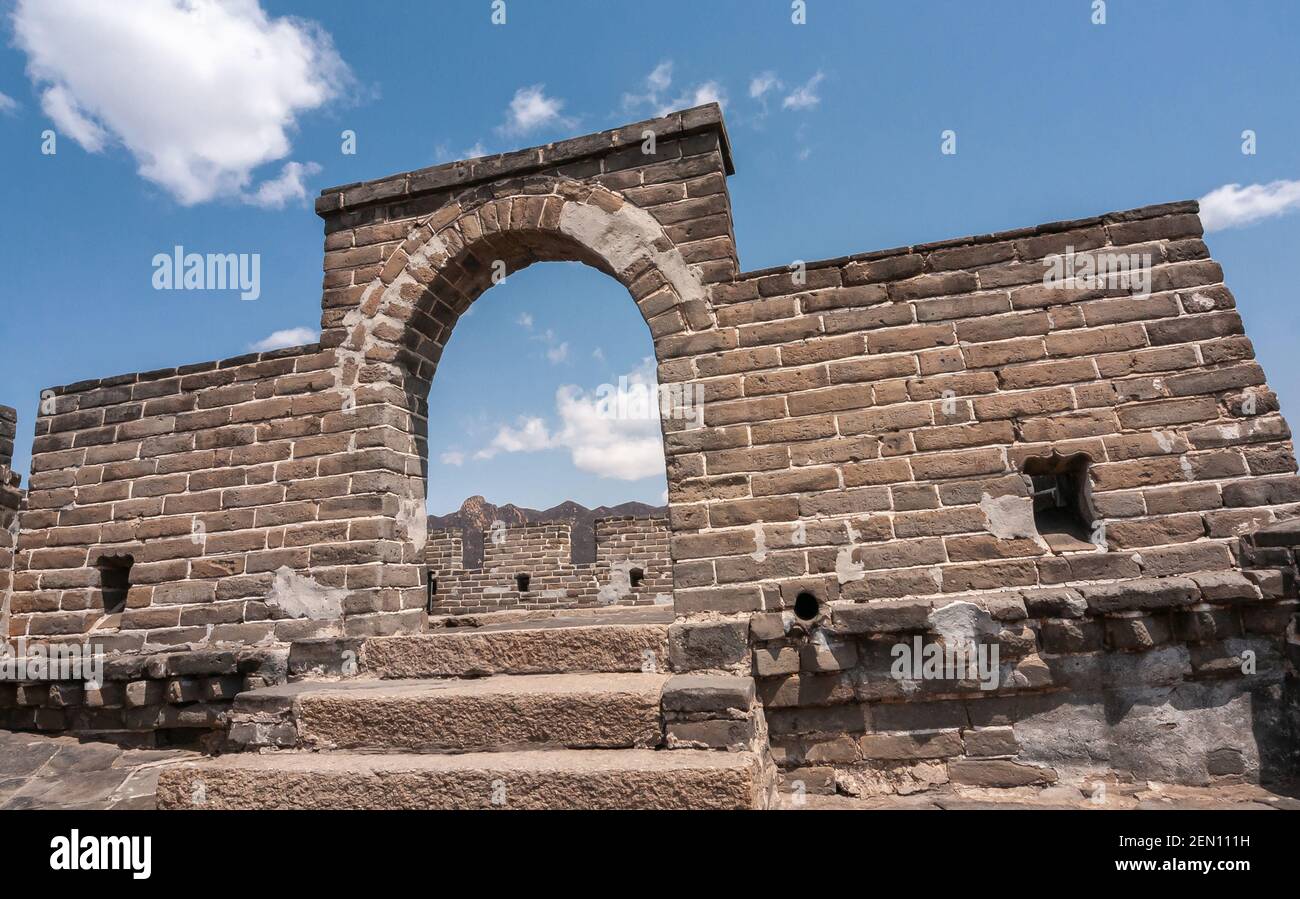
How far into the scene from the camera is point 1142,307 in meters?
4.28

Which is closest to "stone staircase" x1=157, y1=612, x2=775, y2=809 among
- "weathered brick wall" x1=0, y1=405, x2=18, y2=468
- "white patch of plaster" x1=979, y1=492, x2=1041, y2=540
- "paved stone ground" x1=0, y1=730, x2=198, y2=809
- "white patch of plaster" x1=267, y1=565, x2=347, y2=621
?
"white patch of plaster" x1=267, y1=565, x2=347, y2=621

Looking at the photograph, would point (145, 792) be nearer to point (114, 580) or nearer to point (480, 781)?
point (114, 580)

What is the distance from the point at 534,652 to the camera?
4.12 metres

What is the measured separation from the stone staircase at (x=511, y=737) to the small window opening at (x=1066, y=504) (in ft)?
7.36

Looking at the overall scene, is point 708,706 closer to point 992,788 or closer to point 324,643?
point 992,788

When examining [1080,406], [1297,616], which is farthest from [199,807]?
[1297,616]

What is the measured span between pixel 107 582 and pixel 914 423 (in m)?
6.67

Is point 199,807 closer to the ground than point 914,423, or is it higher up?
closer to the ground

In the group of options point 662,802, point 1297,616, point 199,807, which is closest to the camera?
point 662,802

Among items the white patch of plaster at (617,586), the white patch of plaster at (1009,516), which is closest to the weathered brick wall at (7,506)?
the white patch of plaster at (1009,516)

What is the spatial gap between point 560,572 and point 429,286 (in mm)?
8745

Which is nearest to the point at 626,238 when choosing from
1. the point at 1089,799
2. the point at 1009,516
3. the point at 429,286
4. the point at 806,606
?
the point at 429,286

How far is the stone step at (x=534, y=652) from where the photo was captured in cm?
405

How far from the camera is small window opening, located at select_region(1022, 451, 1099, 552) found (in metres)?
4.14
